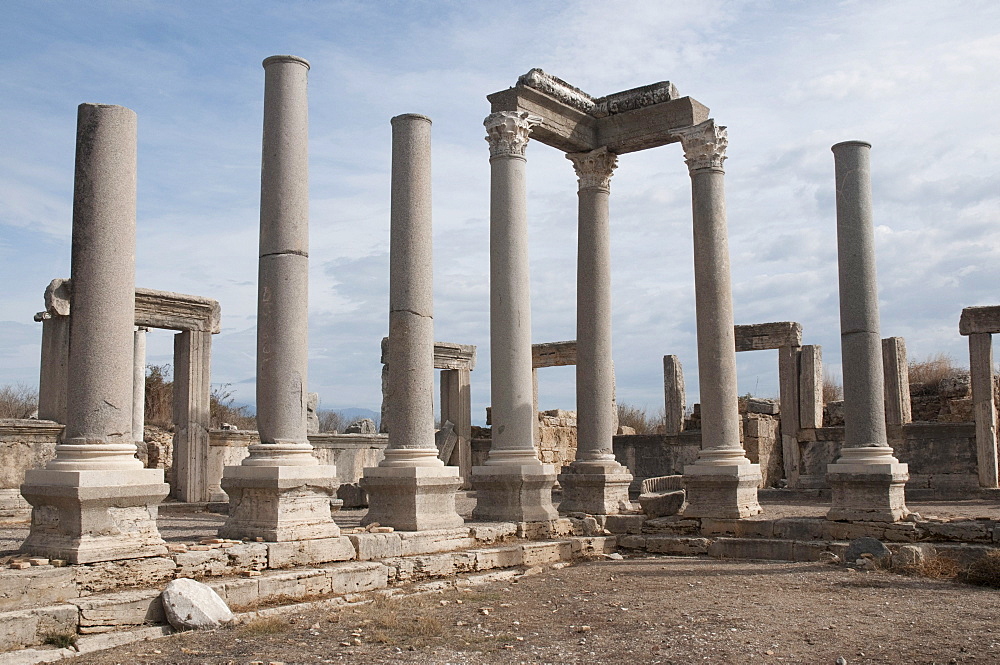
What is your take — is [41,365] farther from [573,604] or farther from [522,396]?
[573,604]

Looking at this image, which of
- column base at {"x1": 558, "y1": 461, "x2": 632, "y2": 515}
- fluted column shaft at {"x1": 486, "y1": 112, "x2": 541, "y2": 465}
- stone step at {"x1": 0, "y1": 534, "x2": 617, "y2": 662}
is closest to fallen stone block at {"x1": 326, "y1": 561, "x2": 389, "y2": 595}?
stone step at {"x1": 0, "y1": 534, "x2": 617, "y2": 662}

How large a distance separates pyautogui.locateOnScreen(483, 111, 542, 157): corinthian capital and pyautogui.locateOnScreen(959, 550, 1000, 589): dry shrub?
786 centimetres

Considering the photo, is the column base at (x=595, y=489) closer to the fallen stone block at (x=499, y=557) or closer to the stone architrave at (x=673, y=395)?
the fallen stone block at (x=499, y=557)

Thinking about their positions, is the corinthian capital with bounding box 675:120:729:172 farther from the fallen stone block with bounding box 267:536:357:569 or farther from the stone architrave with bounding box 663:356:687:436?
the stone architrave with bounding box 663:356:687:436

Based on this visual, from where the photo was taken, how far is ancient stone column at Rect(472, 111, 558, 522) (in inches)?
527

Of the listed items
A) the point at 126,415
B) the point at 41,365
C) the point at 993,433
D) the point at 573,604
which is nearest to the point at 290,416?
the point at 126,415

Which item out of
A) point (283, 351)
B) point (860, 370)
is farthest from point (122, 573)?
point (860, 370)

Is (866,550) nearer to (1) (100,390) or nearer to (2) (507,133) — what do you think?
(2) (507,133)

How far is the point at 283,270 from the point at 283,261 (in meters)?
0.10

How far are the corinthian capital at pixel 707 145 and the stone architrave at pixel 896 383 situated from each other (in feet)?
36.3

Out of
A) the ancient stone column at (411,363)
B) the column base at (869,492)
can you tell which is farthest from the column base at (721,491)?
the ancient stone column at (411,363)

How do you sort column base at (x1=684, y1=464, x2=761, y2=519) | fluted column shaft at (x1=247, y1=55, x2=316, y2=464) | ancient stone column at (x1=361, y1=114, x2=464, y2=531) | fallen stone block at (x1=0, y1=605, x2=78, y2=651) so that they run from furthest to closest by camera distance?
column base at (x1=684, y1=464, x2=761, y2=519)
ancient stone column at (x1=361, y1=114, x2=464, y2=531)
fluted column shaft at (x1=247, y1=55, x2=316, y2=464)
fallen stone block at (x1=0, y1=605, x2=78, y2=651)

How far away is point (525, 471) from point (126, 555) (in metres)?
6.13

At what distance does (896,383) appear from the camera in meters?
23.6
